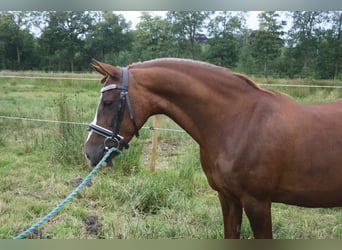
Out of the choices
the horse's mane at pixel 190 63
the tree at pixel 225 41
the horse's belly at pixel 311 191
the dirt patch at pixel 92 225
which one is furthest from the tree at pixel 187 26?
the dirt patch at pixel 92 225

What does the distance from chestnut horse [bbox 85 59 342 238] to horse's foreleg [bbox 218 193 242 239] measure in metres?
0.08

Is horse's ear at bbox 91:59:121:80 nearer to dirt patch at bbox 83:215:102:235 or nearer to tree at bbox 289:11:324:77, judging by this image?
dirt patch at bbox 83:215:102:235

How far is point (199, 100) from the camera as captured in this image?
1686 mm

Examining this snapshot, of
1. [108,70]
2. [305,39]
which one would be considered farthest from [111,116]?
[305,39]

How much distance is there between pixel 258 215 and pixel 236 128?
45 centimetres

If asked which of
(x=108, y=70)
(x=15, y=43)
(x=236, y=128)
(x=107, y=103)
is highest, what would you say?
(x=15, y=43)

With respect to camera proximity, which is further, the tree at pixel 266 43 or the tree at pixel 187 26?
the tree at pixel 266 43

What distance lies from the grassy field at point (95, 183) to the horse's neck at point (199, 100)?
99 cm

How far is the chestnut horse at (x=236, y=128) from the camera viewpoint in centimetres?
163

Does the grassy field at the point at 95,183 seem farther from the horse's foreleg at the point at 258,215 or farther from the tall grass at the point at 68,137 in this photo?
the horse's foreleg at the point at 258,215

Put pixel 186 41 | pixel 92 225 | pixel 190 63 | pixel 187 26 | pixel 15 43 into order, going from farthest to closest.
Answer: pixel 15 43, pixel 186 41, pixel 187 26, pixel 92 225, pixel 190 63

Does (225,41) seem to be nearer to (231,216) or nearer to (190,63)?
(190,63)

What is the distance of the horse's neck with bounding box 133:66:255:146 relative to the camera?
5.46 ft

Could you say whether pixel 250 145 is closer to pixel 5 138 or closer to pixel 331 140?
pixel 331 140
